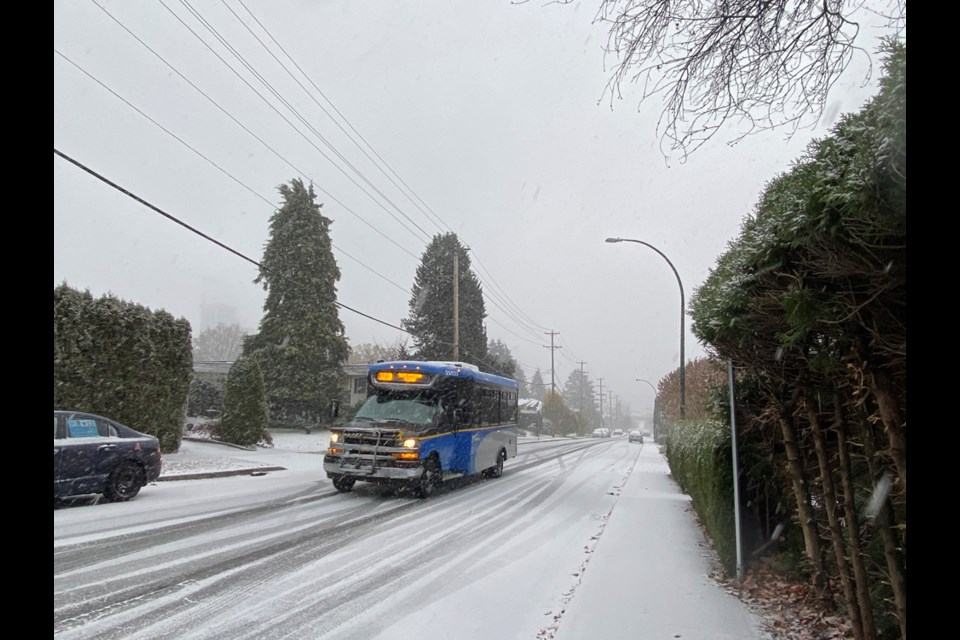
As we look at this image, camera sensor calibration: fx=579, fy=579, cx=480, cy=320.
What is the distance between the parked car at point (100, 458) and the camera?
938cm

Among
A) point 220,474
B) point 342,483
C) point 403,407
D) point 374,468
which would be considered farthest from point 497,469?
point 220,474

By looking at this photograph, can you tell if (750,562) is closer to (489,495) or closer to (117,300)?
(489,495)

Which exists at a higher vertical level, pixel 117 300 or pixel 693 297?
pixel 117 300

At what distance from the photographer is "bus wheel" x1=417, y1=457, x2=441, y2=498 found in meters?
12.2

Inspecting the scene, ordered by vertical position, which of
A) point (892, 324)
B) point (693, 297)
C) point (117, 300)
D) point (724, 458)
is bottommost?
point (724, 458)

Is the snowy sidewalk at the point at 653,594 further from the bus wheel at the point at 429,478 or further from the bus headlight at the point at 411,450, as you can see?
the bus wheel at the point at 429,478

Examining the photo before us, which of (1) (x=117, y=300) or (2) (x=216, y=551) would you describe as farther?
(1) (x=117, y=300)

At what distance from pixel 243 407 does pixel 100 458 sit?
11916mm

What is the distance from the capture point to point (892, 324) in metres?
3.05

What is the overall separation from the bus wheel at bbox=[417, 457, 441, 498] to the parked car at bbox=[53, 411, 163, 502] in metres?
5.09

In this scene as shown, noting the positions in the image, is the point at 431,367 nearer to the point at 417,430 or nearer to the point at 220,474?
the point at 417,430
